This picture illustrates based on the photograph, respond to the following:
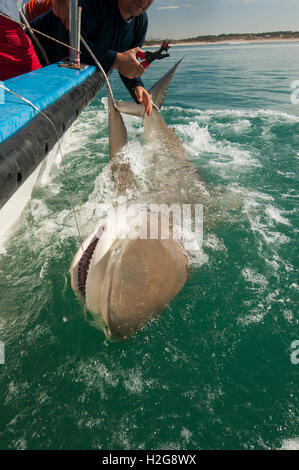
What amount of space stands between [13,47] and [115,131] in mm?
1393

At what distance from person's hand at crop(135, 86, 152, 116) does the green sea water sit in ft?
4.89

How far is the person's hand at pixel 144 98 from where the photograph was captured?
3753 millimetres

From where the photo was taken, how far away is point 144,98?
3.99 meters

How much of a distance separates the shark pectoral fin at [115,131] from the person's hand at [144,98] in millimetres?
1100

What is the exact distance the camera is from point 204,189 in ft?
10.9

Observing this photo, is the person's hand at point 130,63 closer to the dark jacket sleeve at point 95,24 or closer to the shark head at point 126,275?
the dark jacket sleeve at point 95,24

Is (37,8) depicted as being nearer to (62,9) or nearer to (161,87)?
(62,9)

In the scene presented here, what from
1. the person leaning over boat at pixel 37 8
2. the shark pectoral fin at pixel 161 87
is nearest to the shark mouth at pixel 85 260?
the shark pectoral fin at pixel 161 87

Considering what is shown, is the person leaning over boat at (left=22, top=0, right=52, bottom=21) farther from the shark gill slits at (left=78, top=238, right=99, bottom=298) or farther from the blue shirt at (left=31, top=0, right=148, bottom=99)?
the shark gill slits at (left=78, top=238, right=99, bottom=298)

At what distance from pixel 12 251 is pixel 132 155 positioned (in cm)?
185

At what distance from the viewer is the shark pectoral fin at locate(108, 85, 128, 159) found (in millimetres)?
2791

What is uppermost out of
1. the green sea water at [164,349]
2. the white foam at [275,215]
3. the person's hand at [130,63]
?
the person's hand at [130,63]

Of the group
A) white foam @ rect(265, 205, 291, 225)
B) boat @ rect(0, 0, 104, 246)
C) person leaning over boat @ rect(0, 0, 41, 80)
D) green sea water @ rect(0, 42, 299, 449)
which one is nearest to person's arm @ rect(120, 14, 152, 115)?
boat @ rect(0, 0, 104, 246)
